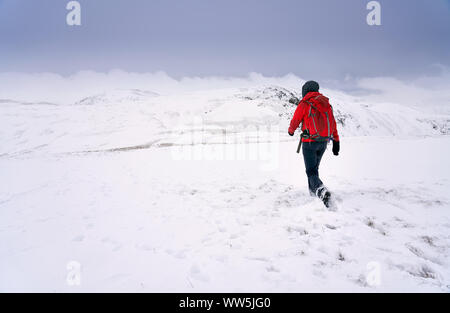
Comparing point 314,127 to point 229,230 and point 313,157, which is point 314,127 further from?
point 229,230

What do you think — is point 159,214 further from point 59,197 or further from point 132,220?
point 59,197

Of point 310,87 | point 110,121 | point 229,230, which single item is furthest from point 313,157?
point 110,121

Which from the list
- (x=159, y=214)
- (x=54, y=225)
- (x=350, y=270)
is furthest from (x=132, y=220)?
(x=350, y=270)

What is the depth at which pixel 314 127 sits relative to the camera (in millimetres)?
4496

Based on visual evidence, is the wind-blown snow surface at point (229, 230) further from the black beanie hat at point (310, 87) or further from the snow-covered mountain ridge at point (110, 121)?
the snow-covered mountain ridge at point (110, 121)

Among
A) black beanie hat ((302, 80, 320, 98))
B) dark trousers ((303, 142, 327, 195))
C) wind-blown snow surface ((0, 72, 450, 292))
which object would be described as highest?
black beanie hat ((302, 80, 320, 98))

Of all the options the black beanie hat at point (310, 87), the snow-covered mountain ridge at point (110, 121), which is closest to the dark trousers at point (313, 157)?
the black beanie hat at point (310, 87)

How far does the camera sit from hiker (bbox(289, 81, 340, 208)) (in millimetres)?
4492

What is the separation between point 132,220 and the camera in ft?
15.7

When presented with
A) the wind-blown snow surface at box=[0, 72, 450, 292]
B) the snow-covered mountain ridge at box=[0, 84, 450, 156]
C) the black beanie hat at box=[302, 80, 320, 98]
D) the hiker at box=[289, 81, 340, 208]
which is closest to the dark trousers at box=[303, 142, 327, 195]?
the hiker at box=[289, 81, 340, 208]

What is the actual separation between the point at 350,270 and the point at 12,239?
5904 millimetres

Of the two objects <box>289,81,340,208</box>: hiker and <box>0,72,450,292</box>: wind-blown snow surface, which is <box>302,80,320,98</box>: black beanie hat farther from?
<box>0,72,450,292</box>: wind-blown snow surface

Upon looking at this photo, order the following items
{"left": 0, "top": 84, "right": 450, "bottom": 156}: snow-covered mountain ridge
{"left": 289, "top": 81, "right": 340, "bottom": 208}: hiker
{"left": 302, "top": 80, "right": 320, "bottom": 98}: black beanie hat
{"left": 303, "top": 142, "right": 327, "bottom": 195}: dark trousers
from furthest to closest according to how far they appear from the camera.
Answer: {"left": 0, "top": 84, "right": 450, "bottom": 156}: snow-covered mountain ridge < {"left": 302, "top": 80, "right": 320, "bottom": 98}: black beanie hat < {"left": 303, "top": 142, "right": 327, "bottom": 195}: dark trousers < {"left": 289, "top": 81, "right": 340, "bottom": 208}: hiker
